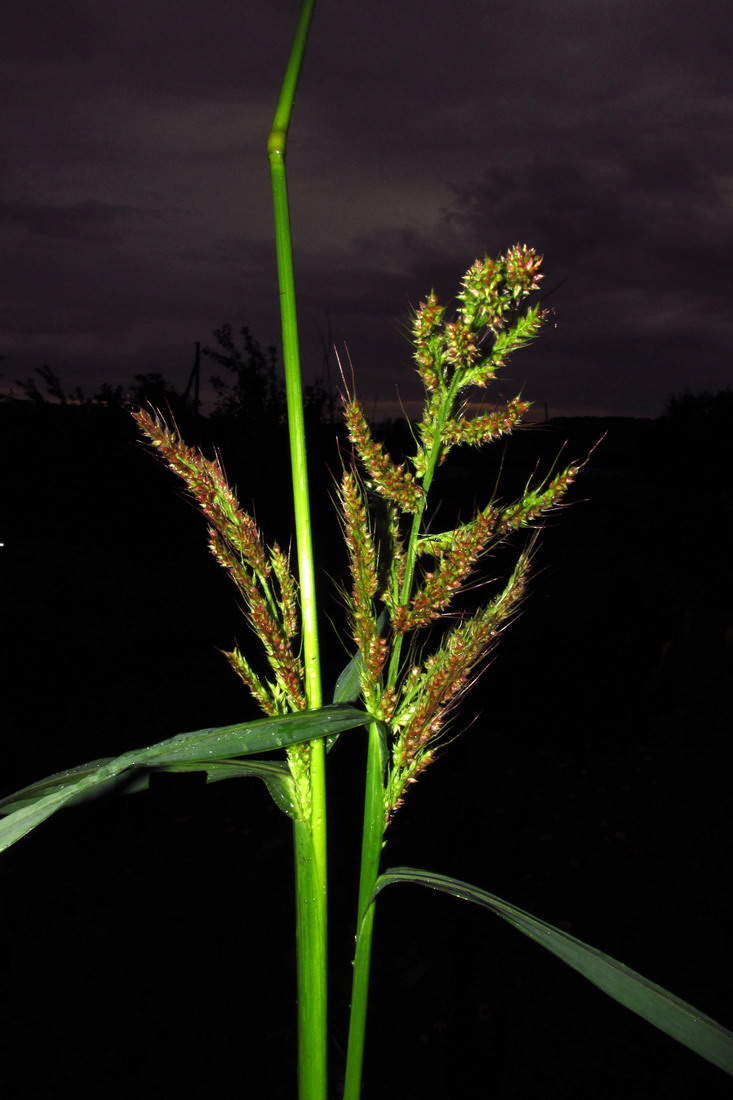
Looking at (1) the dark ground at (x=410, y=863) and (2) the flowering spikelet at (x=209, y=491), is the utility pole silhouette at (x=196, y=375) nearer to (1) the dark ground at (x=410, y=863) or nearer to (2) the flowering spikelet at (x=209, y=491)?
(1) the dark ground at (x=410, y=863)

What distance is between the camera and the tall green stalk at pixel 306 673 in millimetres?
671

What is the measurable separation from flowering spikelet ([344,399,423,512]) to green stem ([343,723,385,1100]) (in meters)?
0.24

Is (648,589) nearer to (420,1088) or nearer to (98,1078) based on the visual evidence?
(420,1088)

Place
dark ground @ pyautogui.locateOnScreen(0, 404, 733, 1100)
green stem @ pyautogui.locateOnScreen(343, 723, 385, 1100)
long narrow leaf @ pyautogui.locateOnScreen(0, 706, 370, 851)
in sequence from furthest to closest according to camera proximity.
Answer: dark ground @ pyautogui.locateOnScreen(0, 404, 733, 1100), green stem @ pyautogui.locateOnScreen(343, 723, 385, 1100), long narrow leaf @ pyautogui.locateOnScreen(0, 706, 370, 851)

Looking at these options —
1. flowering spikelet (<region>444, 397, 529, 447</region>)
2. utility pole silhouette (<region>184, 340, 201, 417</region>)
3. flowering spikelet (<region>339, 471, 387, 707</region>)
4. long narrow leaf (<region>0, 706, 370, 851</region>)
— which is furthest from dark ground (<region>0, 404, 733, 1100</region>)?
utility pole silhouette (<region>184, 340, 201, 417</region>)

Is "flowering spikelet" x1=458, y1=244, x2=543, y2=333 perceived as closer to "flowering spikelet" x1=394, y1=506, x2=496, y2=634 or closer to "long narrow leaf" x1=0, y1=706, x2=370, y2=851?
"flowering spikelet" x1=394, y1=506, x2=496, y2=634

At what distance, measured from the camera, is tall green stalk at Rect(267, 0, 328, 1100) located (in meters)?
0.67

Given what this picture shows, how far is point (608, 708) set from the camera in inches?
218

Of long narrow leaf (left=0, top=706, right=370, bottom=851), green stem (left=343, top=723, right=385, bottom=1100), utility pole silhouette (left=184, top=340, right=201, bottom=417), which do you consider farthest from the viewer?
utility pole silhouette (left=184, top=340, right=201, bottom=417)

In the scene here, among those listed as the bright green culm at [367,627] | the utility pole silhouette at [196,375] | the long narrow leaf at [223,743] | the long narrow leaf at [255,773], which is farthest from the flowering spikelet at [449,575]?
the utility pole silhouette at [196,375]

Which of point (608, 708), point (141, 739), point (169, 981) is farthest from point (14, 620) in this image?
point (608, 708)

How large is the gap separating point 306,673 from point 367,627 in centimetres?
9

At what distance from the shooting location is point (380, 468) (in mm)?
711

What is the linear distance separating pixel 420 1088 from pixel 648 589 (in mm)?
5000
